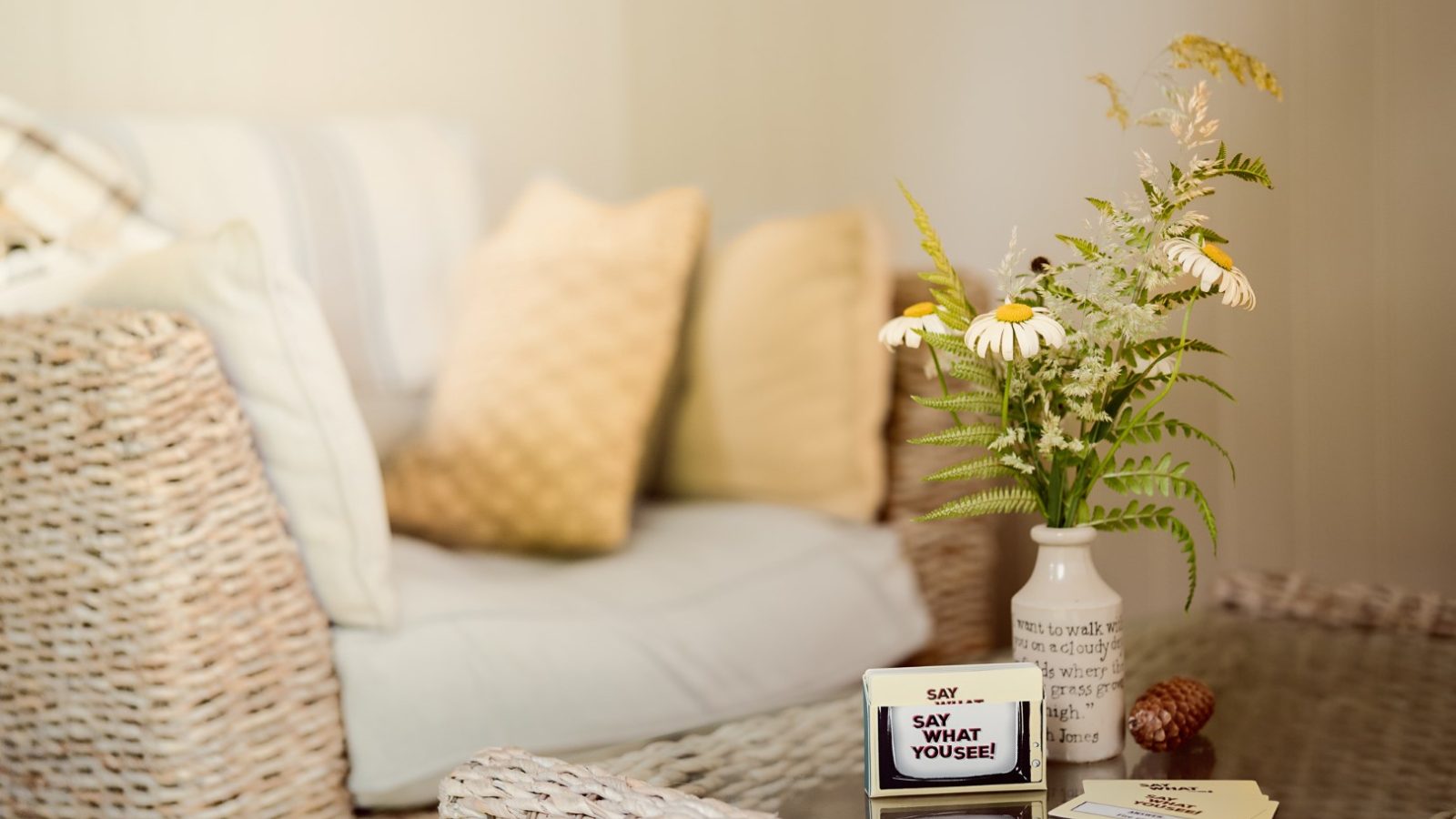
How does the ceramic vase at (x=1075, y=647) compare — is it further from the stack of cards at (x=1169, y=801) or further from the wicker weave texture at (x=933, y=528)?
the wicker weave texture at (x=933, y=528)

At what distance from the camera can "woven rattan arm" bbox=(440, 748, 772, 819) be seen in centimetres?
63

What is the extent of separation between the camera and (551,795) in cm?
67

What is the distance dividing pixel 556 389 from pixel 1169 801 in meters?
0.94

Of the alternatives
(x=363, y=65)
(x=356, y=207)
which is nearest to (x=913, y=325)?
(x=356, y=207)

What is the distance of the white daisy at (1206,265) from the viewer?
0.71 metres

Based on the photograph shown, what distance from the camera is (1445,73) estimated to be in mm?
1329

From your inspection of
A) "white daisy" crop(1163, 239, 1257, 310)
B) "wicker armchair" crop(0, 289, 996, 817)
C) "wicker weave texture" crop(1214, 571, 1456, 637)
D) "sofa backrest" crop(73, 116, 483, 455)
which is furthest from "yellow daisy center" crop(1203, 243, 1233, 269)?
"sofa backrest" crop(73, 116, 483, 455)

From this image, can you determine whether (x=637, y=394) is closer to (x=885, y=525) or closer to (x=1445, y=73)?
(x=885, y=525)

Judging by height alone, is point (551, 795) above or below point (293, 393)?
below

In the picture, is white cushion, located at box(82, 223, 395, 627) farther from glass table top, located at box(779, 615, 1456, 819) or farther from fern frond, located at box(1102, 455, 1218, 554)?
fern frond, located at box(1102, 455, 1218, 554)

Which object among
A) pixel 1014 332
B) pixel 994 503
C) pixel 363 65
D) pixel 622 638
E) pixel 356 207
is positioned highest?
pixel 363 65

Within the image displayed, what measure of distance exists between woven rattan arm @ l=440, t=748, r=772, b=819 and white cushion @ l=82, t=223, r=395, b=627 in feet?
1.24

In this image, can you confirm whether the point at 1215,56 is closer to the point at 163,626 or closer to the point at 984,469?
the point at 984,469

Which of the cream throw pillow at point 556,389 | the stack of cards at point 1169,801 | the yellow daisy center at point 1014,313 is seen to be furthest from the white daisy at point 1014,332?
the cream throw pillow at point 556,389
